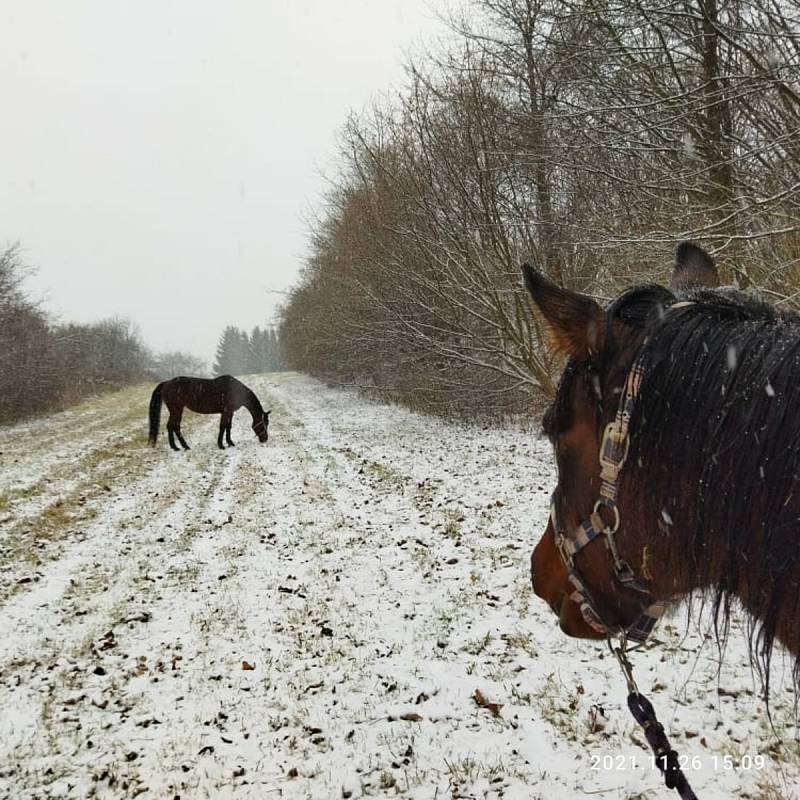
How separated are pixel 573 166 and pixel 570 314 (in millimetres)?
6754

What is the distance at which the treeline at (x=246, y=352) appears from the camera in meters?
114

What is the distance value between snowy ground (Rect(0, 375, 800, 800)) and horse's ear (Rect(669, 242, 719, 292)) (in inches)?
93.5

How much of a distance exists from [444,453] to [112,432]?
1218 cm

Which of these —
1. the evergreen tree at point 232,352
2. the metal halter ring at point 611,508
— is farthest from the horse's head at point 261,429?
the evergreen tree at point 232,352

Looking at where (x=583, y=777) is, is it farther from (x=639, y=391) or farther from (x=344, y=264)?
(x=344, y=264)

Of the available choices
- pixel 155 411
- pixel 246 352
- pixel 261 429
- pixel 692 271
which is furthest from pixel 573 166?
pixel 246 352

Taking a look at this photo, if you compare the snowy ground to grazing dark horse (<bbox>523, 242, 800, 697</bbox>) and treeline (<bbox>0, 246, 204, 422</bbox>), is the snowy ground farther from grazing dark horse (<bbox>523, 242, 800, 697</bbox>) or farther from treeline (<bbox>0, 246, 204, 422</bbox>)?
treeline (<bbox>0, 246, 204, 422</bbox>)

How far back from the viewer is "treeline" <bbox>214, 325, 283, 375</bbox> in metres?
114

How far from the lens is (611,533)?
4.83 ft

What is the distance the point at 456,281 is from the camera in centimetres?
1079

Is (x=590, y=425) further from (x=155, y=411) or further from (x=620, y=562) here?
(x=155, y=411)

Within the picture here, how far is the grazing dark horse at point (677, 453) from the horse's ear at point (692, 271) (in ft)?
1.05

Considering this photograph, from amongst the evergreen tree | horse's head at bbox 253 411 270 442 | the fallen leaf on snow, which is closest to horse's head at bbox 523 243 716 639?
the fallen leaf on snow

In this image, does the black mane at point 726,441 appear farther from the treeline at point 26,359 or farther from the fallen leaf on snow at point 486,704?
the treeline at point 26,359
